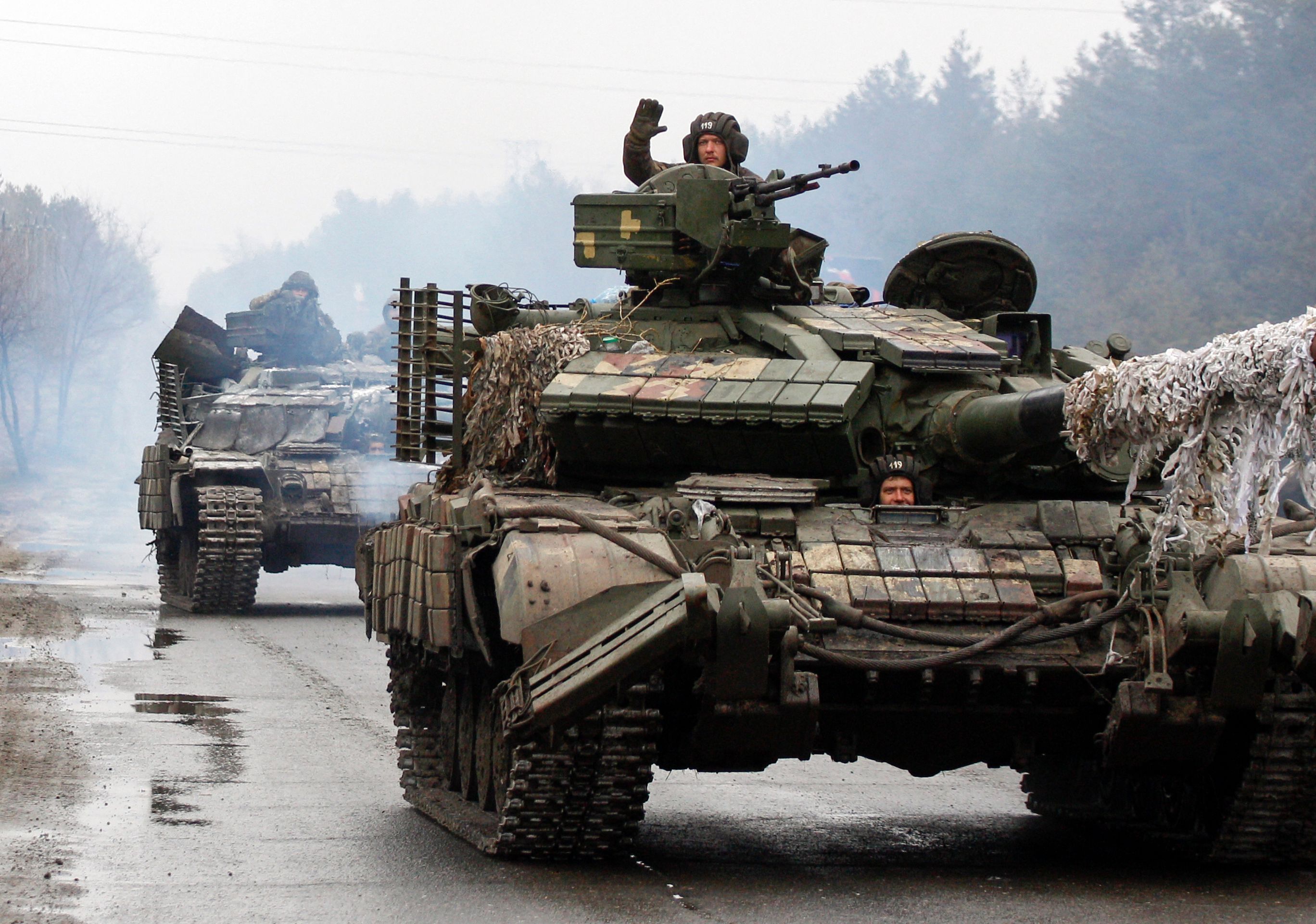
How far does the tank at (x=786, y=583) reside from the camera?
28.7 ft

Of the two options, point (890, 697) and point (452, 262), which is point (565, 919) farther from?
point (452, 262)

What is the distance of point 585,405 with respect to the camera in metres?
10.6

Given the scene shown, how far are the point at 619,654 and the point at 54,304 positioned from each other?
159 ft

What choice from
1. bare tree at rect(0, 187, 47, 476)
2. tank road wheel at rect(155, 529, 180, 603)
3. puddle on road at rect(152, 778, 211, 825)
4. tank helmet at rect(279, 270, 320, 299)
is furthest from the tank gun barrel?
bare tree at rect(0, 187, 47, 476)

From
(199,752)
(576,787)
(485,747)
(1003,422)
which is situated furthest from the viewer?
(199,752)

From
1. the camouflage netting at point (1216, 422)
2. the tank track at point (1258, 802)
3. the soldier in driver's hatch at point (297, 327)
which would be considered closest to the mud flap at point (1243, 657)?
the tank track at point (1258, 802)

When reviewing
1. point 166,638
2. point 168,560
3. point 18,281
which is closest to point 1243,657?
point 166,638

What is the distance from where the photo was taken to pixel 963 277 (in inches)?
512

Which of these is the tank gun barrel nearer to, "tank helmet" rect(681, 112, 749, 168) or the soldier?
the soldier

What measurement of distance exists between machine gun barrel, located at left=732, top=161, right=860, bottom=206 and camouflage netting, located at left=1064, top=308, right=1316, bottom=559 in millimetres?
2486

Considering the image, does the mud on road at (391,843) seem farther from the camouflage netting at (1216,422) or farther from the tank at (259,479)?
the tank at (259,479)

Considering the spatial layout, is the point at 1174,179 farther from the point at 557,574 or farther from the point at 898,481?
the point at 557,574

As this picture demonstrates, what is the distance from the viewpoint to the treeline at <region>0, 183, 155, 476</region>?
168 feet

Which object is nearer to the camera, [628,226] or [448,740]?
[448,740]
